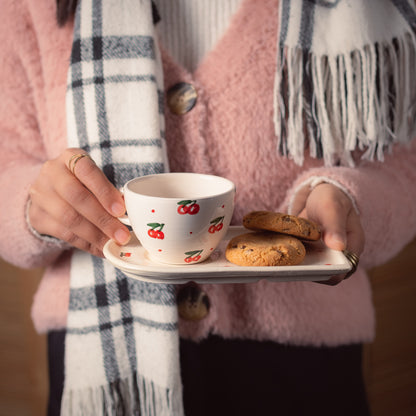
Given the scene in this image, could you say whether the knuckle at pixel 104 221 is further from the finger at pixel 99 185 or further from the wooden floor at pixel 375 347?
the wooden floor at pixel 375 347

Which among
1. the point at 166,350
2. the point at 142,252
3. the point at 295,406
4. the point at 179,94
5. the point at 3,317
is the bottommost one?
the point at 3,317

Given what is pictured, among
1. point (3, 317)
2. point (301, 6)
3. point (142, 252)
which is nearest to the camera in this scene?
point (142, 252)

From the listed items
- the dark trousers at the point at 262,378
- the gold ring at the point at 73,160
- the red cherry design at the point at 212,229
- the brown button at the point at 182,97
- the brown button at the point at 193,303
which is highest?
the brown button at the point at 182,97

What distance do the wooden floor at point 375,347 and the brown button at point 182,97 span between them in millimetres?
716

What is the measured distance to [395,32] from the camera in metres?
0.64

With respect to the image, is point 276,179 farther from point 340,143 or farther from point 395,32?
point 395,32

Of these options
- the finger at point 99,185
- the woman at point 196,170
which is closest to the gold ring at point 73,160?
the finger at point 99,185

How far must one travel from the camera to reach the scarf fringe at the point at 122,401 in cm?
63

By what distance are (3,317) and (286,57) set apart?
1050 millimetres

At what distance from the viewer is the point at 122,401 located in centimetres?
68

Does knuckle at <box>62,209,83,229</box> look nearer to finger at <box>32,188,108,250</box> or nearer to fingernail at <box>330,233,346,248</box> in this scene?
finger at <box>32,188,108,250</box>

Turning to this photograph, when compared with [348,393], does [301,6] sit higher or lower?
higher

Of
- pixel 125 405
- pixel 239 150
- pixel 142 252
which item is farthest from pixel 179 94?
pixel 125 405

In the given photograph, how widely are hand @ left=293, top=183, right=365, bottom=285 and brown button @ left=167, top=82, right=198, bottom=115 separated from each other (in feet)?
0.68
